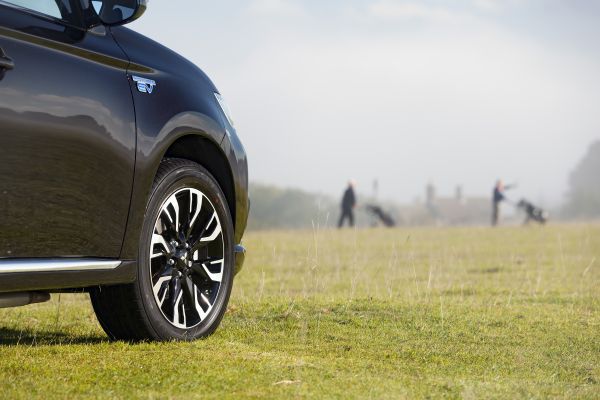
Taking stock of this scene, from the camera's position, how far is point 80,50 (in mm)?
4695

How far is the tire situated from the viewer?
5.11 m

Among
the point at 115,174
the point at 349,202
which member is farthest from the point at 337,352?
the point at 349,202

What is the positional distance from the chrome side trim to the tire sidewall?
23 cm

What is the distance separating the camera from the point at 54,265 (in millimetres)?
4520

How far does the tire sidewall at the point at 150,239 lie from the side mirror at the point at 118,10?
0.87m

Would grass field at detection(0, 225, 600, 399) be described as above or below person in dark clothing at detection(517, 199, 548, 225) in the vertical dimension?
below

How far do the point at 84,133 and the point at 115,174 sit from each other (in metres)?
0.33

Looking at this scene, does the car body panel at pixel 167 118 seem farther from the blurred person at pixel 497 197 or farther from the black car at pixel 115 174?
the blurred person at pixel 497 197

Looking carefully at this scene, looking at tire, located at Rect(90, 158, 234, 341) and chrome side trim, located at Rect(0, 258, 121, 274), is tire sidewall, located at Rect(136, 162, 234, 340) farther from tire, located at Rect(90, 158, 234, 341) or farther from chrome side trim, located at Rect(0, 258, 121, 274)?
chrome side trim, located at Rect(0, 258, 121, 274)

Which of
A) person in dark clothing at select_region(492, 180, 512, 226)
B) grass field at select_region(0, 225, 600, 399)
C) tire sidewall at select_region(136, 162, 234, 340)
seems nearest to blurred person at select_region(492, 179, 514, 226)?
person in dark clothing at select_region(492, 180, 512, 226)

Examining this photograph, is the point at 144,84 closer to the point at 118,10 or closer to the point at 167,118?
the point at 167,118

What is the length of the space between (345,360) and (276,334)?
1.03 meters

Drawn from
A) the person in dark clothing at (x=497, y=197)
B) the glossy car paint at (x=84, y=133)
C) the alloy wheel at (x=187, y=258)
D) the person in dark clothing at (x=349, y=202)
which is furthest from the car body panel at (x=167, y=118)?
the person in dark clothing at (x=497, y=197)

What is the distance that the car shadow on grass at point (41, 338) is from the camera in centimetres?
557
